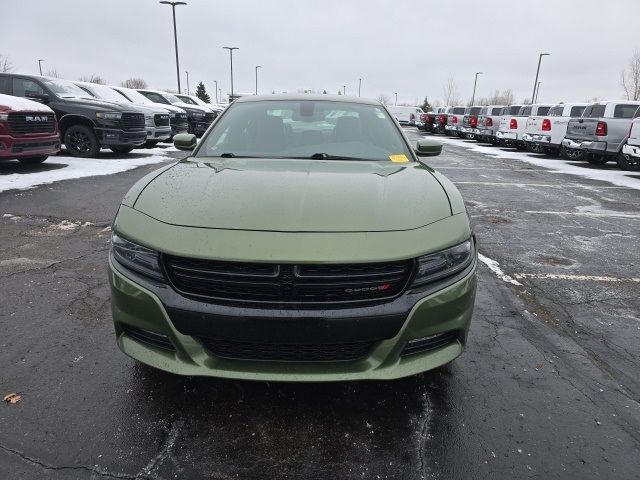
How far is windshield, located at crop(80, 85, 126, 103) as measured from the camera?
12617 millimetres

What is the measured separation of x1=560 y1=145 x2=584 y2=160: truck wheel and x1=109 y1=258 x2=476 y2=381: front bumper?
15.1 m

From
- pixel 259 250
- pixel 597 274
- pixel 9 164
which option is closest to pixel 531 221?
pixel 597 274

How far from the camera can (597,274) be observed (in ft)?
14.6

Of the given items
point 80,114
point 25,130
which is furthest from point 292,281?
point 80,114

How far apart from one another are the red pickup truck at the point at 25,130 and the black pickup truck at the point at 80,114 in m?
1.52

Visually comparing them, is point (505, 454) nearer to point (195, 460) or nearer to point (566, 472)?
point (566, 472)

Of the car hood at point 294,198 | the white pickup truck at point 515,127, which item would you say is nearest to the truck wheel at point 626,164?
the white pickup truck at point 515,127

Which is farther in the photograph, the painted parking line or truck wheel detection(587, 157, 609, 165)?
truck wheel detection(587, 157, 609, 165)

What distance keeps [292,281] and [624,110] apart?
50.0 feet

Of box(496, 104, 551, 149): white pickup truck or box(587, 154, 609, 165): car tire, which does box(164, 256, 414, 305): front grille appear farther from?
box(496, 104, 551, 149): white pickup truck

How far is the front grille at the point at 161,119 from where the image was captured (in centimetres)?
1377

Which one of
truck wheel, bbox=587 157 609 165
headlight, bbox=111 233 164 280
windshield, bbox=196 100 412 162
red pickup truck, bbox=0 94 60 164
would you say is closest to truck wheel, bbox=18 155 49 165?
red pickup truck, bbox=0 94 60 164

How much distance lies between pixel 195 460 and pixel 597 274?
4059 mm

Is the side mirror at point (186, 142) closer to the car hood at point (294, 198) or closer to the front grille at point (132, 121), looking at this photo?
the car hood at point (294, 198)
